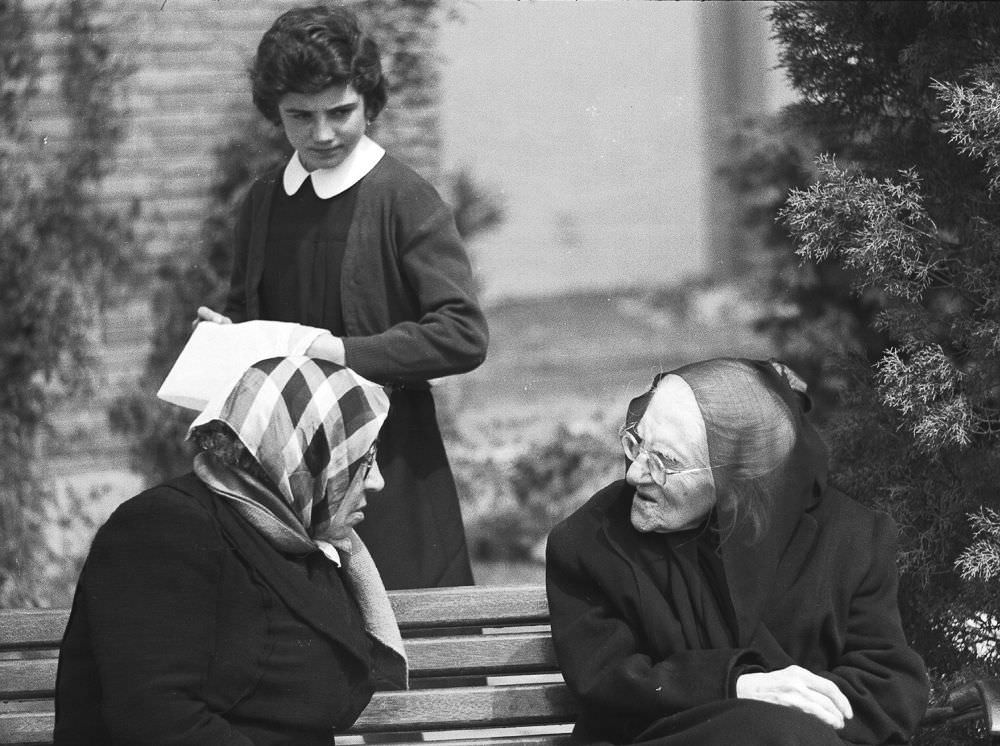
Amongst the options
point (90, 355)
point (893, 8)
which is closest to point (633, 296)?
point (90, 355)

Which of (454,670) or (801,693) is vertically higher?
(801,693)

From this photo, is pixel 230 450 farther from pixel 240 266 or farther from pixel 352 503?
pixel 240 266

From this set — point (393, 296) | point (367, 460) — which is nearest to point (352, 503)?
point (367, 460)

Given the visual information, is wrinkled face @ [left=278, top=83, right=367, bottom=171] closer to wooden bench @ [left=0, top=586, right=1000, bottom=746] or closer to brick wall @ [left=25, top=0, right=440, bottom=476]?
wooden bench @ [left=0, top=586, right=1000, bottom=746]

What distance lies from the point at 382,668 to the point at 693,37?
4.32m

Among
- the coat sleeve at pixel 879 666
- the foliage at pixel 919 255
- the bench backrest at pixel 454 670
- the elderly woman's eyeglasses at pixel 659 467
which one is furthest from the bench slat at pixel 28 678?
the foliage at pixel 919 255

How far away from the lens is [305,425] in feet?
8.98

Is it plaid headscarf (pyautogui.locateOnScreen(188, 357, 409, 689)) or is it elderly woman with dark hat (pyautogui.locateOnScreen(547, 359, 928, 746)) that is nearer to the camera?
plaid headscarf (pyautogui.locateOnScreen(188, 357, 409, 689))

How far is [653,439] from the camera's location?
311cm

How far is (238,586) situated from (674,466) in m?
0.91

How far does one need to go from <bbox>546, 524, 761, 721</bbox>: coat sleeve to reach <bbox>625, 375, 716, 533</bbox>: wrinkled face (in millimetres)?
148

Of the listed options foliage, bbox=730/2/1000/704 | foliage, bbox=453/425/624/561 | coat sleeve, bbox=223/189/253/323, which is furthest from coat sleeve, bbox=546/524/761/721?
foliage, bbox=453/425/624/561

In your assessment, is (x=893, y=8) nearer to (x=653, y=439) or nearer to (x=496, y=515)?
(x=653, y=439)

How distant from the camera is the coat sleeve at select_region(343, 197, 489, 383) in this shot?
350 cm
